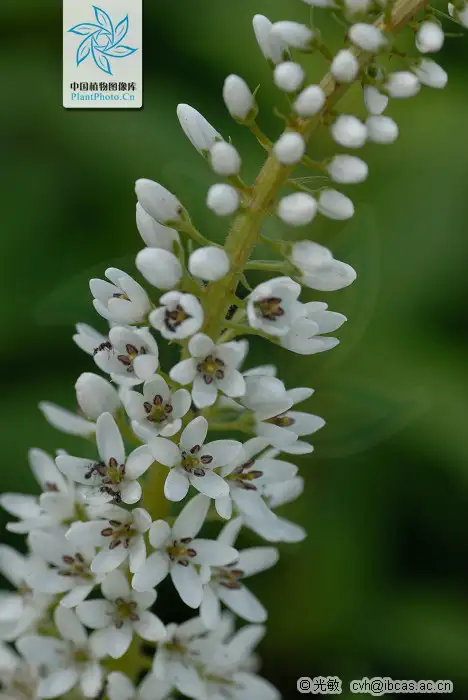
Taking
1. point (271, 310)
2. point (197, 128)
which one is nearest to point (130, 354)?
point (271, 310)

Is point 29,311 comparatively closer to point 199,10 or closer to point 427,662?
point 199,10

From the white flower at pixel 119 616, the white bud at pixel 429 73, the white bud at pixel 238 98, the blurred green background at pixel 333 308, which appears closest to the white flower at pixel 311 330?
the white bud at pixel 238 98

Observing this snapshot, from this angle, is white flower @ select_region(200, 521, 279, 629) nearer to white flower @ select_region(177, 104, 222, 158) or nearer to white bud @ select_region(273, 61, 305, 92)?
white flower @ select_region(177, 104, 222, 158)

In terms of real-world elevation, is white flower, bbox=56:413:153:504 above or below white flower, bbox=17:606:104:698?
above

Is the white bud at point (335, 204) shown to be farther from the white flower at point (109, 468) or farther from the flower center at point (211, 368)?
the white flower at point (109, 468)

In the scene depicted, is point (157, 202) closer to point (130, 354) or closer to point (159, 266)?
point (159, 266)

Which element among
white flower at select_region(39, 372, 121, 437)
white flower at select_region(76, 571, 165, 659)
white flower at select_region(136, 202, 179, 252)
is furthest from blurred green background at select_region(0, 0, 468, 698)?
white flower at select_region(136, 202, 179, 252)
